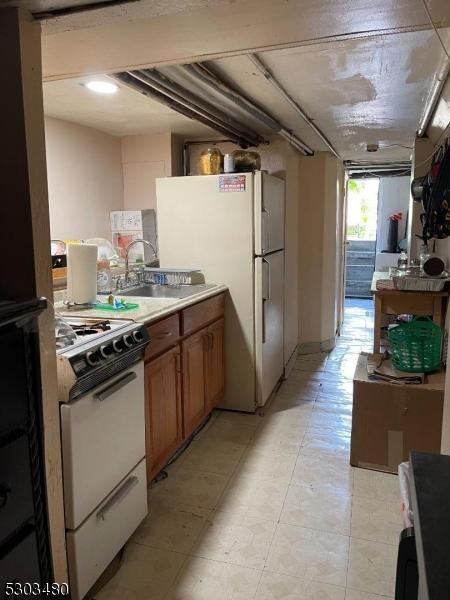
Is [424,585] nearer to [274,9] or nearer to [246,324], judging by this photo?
[274,9]

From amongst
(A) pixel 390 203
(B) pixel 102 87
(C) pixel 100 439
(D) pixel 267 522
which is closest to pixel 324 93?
(B) pixel 102 87

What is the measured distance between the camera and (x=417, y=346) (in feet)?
8.34

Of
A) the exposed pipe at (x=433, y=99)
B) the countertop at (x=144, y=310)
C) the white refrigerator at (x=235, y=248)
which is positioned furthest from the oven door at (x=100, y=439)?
the exposed pipe at (x=433, y=99)

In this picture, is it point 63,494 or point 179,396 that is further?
point 179,396

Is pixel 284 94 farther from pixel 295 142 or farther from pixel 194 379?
pixel 194 379

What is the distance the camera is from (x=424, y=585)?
1.94 ft

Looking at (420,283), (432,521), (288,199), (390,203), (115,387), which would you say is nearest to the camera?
(432,521)

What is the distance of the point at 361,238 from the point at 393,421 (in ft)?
20.5

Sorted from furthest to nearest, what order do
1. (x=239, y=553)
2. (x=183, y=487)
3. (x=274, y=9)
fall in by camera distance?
(x=183, y=487) < (x=239, y=553) < (x=274, y=9)

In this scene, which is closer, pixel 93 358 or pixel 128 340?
pixel 93 358

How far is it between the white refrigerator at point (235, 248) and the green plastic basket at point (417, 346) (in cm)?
95

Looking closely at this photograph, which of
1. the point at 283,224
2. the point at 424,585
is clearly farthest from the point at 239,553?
the point at 283,224

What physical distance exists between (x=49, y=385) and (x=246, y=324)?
1914 millimetres

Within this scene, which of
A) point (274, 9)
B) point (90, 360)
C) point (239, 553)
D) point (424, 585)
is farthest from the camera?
point (239, 553)
